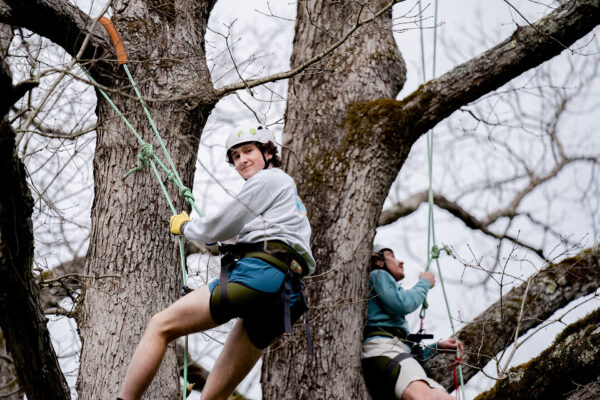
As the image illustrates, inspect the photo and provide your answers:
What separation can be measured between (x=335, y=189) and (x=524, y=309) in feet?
5.65

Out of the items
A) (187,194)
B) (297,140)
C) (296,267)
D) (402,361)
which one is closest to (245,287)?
(296,267)

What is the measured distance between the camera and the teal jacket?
446cm

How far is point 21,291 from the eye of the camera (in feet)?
8.70

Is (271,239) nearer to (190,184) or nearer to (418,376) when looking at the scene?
(190,184)

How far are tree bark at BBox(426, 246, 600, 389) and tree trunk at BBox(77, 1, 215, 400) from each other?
7.42 ft

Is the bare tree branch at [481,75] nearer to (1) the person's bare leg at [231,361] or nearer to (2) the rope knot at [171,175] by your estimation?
(2) the rope knot at [171,175]

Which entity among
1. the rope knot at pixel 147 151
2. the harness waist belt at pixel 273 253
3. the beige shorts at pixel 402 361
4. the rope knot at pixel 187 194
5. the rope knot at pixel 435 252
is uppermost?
the rope knot at pixel 147 151

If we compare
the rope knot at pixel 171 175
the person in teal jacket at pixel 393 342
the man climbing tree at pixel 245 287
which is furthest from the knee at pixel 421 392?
the rope knot at pixel 171 175

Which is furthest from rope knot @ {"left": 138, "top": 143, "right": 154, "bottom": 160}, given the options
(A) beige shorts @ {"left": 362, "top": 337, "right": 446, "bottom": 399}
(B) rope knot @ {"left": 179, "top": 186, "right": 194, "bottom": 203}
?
(A) beige shorts @ {"left": 362, "top": 337, "right": 446, "bottom": 399}

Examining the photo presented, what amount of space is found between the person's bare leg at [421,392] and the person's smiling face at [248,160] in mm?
1748

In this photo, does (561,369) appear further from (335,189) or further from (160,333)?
(160,333)

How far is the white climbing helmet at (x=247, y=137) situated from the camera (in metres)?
3.54

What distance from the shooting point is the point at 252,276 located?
2994 millimetres

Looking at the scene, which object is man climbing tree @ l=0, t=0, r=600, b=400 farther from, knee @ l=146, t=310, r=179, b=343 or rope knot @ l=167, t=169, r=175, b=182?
knee @ l=146, t=310, r=179, b=343
